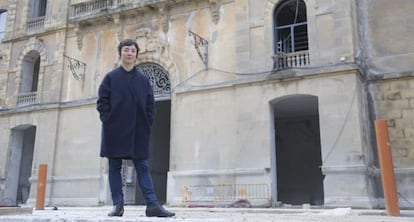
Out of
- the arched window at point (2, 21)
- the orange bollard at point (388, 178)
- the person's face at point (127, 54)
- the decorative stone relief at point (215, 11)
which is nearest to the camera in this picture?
the person's face at point (127, 54)

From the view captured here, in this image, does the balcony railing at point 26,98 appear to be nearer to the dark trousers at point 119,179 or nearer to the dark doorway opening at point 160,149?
the dark doorway opening at point 160,149

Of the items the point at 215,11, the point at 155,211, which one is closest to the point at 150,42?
the point at 215,11

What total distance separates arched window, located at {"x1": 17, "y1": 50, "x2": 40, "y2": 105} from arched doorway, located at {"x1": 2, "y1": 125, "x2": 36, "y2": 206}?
1.48m

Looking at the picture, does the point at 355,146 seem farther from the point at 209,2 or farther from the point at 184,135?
the point at 209,2

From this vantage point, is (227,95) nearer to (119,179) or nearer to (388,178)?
(388,178)

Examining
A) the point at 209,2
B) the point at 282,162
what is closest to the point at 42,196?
the point at 209,2

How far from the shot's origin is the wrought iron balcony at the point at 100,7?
1886cm

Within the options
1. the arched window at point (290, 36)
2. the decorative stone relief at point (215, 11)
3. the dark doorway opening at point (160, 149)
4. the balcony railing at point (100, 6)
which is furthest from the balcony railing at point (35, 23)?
the arched window at point (290, 36)

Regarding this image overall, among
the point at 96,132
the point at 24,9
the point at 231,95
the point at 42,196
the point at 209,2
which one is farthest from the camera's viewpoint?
the point at 24,9

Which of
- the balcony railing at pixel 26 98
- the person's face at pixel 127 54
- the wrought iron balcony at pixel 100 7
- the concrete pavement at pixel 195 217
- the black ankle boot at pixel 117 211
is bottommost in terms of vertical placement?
the concrete pavement at pixel 195 217

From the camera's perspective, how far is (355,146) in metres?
13.6

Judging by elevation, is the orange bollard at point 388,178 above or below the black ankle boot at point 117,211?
above

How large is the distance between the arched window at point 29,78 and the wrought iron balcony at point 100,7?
3.60 metres

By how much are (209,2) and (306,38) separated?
444cm
